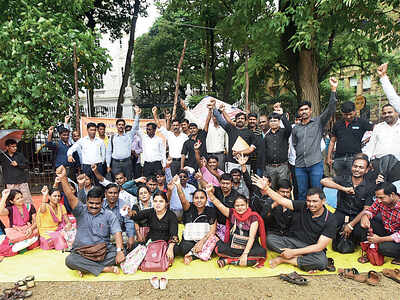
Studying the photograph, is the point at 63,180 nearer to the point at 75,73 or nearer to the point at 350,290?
the point at 350,290

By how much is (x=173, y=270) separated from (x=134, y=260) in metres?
0.53

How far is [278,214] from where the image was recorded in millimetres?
4137

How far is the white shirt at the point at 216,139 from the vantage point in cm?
584

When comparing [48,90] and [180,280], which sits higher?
[48,90]

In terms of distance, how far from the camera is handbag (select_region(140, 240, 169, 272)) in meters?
3.72

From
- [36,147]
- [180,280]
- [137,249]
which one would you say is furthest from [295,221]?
[36,147]

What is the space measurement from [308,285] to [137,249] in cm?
219

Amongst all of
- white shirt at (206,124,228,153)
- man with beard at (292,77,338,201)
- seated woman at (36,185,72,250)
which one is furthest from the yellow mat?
white shirt at (206,124,228,153)

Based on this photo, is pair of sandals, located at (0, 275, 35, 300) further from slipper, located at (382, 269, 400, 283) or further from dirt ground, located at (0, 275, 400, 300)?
slipper, located at (382, 269, 400, 283)

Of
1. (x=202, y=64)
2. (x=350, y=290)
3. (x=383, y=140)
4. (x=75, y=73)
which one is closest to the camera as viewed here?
(x=350, y=290)

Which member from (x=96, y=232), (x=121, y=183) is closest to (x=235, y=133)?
(x=121, y=183)

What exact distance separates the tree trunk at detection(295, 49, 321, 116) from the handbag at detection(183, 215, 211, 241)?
5973mm

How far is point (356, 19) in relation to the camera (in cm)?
739

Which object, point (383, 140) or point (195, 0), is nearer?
point (383, 140)
